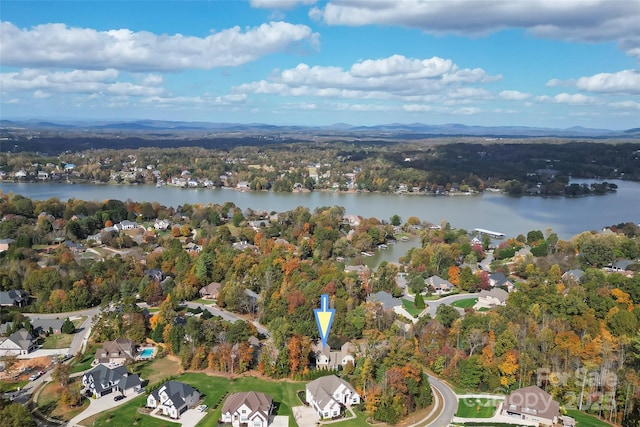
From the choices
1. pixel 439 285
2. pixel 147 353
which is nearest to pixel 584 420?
pixel 439 285

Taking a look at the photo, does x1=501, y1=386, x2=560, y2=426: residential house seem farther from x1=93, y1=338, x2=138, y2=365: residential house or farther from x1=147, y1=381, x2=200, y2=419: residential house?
x1=93, y1=338, x2=138, y2=365: residential house

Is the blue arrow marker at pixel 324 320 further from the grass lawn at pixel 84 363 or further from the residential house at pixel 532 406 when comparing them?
the grass lawn at pixel 84 363

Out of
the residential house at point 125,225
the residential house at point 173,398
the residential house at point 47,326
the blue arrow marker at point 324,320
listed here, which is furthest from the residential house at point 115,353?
the residential house at point 125,225

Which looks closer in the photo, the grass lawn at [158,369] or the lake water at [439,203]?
the grass lawn at [158,369]

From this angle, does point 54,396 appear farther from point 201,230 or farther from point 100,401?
point 201,230

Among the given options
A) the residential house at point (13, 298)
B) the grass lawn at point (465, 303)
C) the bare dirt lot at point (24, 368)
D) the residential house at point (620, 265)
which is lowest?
the bare dirt lot at point (24, 368)

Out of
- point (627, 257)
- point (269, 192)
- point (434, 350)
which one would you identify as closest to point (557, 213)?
point (627, 257)

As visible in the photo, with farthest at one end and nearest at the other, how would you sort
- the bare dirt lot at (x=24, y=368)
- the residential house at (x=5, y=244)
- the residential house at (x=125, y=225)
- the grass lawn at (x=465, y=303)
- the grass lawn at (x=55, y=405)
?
the residential house at (x=125, y=225) → the residential house at (x=5, y=244) → the grass lawn at (x=465, y=303) → the bare dirt lot at (x=24, y=368) → the grass lawn at (x=55, y=405)
